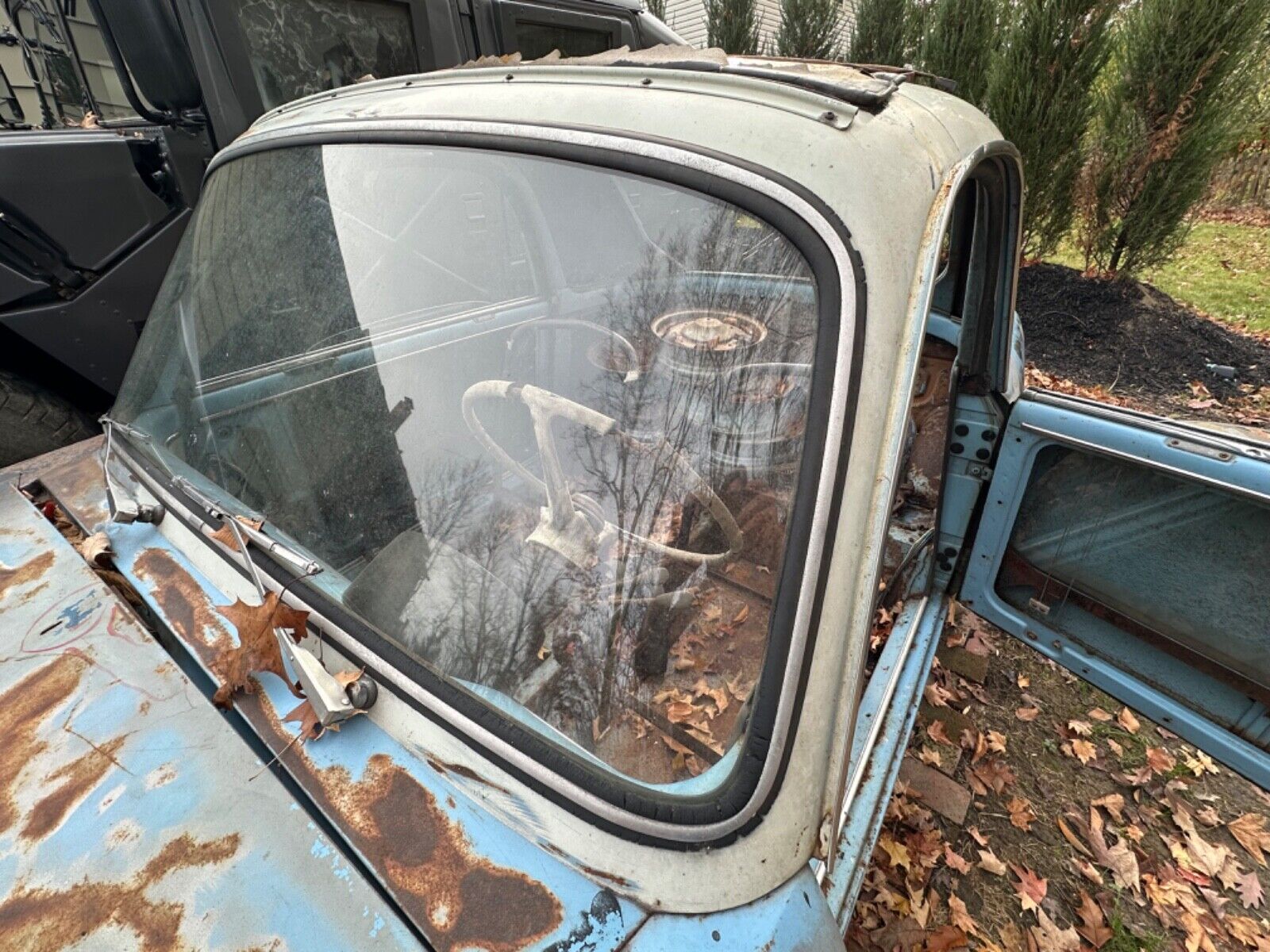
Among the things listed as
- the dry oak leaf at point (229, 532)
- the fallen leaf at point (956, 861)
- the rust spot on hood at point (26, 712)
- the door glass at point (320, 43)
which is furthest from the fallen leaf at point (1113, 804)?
the door glass at point (320, 43)

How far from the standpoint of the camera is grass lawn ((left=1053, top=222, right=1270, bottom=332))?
23.6 feet

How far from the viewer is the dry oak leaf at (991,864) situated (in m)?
2.35

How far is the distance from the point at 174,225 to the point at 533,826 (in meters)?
3.76

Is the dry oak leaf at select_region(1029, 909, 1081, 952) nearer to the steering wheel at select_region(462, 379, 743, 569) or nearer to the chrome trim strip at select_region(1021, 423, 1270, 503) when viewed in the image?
the chrome trim strip at select_region(1021, 423, 1270, 503)

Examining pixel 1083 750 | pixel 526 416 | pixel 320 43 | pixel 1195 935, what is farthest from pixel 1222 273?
pixel 526 416

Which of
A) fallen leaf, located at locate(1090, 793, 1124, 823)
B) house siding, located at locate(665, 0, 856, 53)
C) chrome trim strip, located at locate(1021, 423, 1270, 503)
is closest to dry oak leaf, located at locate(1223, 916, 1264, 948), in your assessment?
fallen leaf, located at locate(1090, 793, 1124, 823)

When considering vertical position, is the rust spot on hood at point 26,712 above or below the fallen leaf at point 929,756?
above

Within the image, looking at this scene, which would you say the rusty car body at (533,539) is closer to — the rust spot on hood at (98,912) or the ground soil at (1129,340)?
the rust spot on hood at (98,912)

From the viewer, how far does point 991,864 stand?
2363mm

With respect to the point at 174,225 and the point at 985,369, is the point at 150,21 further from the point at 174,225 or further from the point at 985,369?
the point at 985,369

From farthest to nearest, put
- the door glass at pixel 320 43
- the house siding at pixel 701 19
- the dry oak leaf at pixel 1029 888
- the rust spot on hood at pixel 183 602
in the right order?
the house siding at pixel 701 19
the door glass at pixel 320 43
the dry oak leaf at pixel 1029 888
the rust spot on hood at pixel 183 602

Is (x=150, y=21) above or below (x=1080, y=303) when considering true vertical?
above

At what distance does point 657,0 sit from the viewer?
1239 cm

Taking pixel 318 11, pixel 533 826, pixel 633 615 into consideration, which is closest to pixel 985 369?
pixel 633 615
